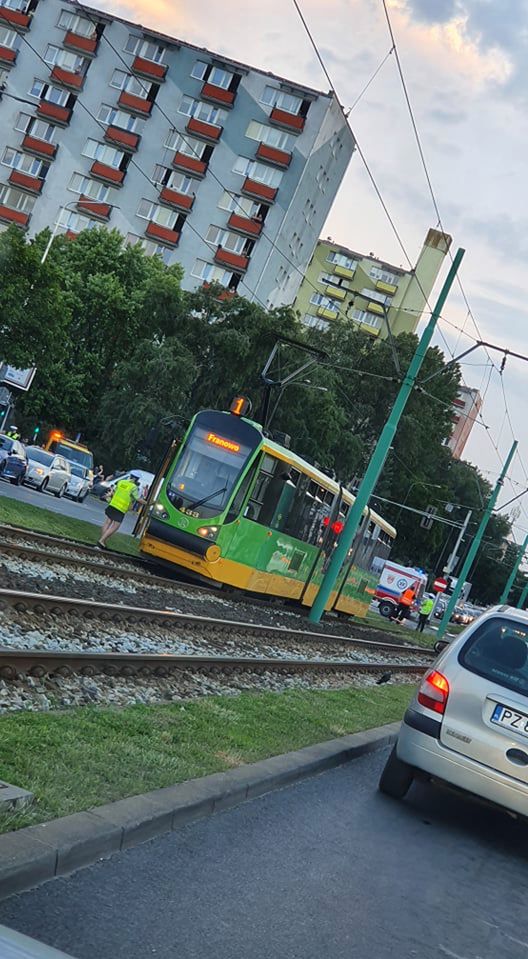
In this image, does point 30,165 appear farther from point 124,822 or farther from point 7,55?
point 124,822

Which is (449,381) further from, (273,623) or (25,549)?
(25,549)

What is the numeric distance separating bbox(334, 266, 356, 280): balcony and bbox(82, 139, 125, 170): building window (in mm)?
50550

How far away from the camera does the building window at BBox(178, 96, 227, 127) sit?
7438 cm

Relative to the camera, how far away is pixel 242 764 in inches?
348

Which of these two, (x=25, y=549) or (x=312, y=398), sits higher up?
(x=312, y=398)

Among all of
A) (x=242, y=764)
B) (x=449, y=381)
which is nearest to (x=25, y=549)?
(x=242, y=764)

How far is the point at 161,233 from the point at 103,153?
5.77m

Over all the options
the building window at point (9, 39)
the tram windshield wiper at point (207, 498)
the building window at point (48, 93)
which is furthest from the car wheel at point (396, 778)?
the building window at point (9, 39)

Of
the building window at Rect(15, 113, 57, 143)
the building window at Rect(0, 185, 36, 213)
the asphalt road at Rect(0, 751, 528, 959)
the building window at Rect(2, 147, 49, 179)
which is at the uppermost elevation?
the building window at Rect(15, 113, 57, 143)

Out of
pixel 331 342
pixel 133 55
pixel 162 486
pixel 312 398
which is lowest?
pixel 162 486

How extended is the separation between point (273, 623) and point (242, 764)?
16.9 meters

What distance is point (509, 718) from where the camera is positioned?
895cm

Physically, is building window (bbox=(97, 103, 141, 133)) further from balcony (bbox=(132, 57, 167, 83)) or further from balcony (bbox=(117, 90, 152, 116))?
balcony (bbox=(132, 57, 167, 83))

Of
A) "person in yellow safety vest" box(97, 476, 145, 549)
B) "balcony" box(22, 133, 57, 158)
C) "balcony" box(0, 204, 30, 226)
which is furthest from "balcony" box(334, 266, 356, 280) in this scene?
"person in yellow safety vest" box(97, 476, 145, 549)
